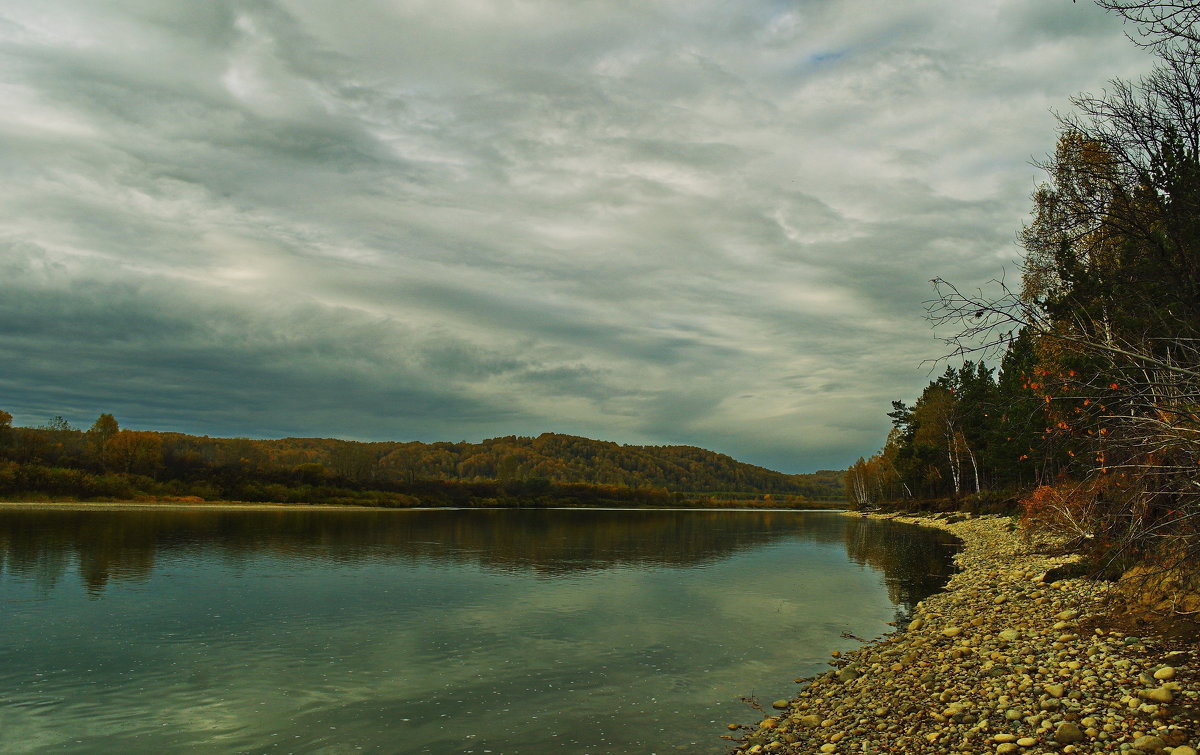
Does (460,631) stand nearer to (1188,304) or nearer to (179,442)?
(1188,304)

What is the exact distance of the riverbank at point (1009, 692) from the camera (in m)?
8.75

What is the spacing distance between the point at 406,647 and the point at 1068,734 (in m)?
15.9

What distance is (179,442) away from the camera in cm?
15900

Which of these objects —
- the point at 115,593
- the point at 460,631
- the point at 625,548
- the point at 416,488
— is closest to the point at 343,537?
the point at 625,548

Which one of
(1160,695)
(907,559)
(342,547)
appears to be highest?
(1160,695)

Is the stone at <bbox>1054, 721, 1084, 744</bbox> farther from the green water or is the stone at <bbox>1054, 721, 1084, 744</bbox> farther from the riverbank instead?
the green water

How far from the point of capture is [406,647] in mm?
19156

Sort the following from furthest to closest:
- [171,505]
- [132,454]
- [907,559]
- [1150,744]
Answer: [132,454] < [171,505] < [907,559] < [1150,744]

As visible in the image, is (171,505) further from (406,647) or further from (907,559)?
(907,559)

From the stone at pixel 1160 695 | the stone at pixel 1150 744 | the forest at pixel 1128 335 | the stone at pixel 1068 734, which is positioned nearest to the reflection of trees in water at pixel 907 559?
the forest at pixel 1128 335

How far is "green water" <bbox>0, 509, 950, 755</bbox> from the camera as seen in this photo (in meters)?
12.6

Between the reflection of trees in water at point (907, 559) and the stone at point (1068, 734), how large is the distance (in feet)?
52.4

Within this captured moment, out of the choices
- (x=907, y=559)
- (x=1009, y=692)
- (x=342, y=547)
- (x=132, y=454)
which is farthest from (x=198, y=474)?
(x=1009, y=692)

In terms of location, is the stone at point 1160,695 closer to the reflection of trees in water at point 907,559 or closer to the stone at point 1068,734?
the stone at point 1068,734
